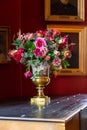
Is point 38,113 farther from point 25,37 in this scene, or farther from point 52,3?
point 52,3

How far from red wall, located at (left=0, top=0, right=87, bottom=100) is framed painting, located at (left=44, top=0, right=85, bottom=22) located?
64mm

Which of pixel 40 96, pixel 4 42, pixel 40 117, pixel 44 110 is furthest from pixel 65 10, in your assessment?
pixel 40 117

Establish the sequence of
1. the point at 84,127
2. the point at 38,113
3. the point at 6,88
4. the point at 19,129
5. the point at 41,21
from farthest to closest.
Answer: the point at 41,21, the point at 6,88, the point at 84,127, the point at 38,113, the point at 19,129

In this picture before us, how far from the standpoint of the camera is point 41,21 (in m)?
3.01

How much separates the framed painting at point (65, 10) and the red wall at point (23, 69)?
6 cm

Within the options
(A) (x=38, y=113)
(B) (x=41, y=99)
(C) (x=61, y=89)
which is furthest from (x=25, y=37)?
(C) (x=61, y=89)

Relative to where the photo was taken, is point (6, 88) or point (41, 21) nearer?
point (6, 88)

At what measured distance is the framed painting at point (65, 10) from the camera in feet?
9.76

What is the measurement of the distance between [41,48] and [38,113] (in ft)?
1.70

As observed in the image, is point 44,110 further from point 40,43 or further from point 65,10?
point 65,10

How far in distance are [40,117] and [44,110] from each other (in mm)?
238

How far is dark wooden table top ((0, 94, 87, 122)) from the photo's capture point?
1.76 m

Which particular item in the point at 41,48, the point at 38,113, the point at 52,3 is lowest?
the point at 38,113

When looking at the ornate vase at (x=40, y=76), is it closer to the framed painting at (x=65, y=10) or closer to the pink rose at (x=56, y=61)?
the pink rose at (x=56, y=61)
